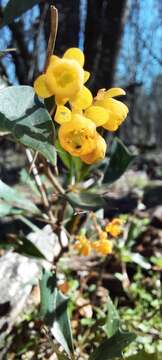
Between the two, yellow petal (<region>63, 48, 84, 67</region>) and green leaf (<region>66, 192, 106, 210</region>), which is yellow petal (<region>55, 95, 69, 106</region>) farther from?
green leaf (<region>66, 192, 106, 210</region>)

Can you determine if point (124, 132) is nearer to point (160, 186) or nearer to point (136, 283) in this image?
point (160, 186)

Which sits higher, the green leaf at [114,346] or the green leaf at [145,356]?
the green leaf at [145,356]

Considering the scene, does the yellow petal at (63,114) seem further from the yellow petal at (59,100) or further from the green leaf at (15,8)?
the green leaf at (15,8)

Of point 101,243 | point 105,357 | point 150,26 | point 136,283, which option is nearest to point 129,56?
point 150,26

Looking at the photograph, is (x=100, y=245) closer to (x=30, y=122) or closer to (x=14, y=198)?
(x=14, y=198)

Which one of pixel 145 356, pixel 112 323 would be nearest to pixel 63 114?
pixel 145 356

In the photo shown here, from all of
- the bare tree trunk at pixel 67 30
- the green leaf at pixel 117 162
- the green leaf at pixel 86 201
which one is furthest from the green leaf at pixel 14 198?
the bare tree trunk at pixel 67 30
